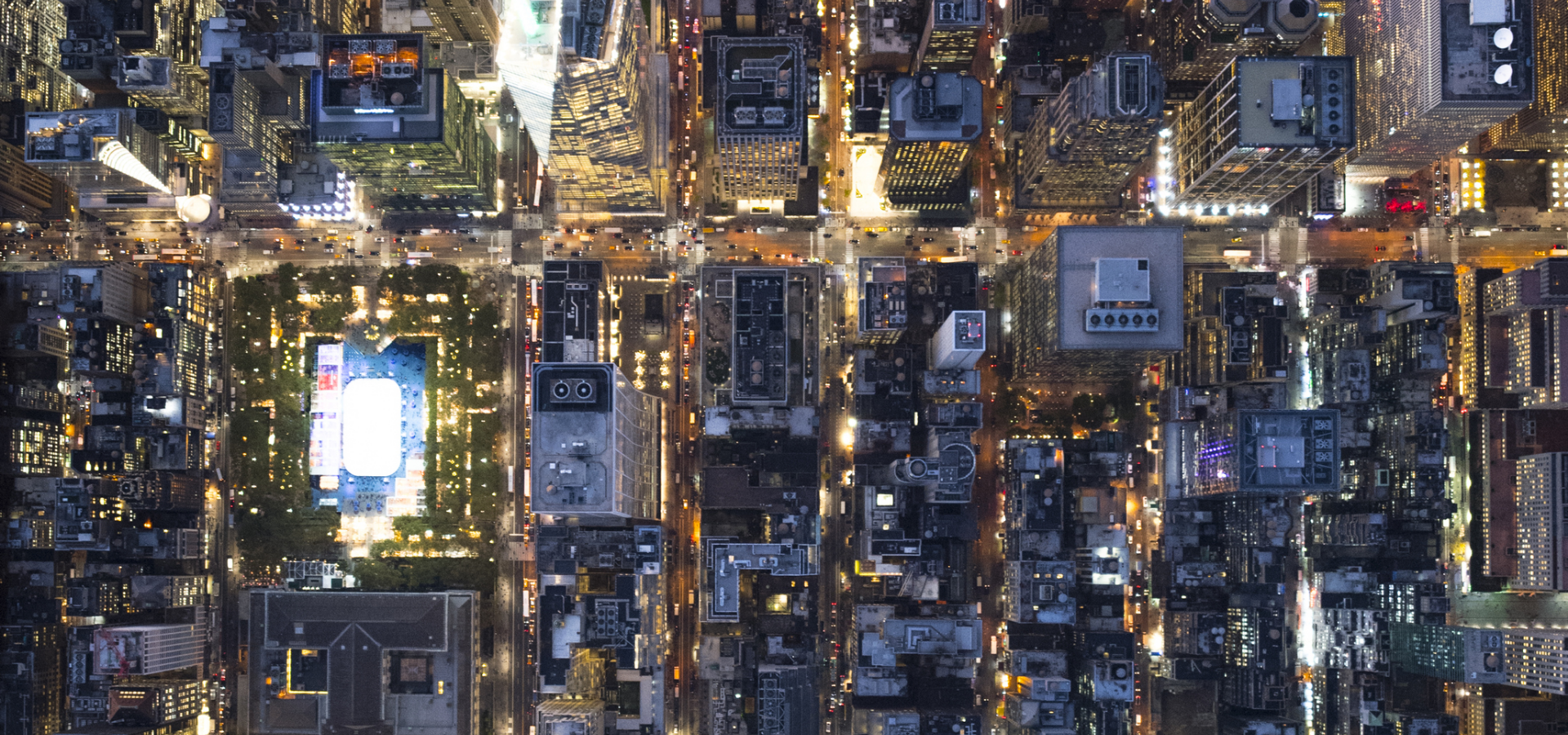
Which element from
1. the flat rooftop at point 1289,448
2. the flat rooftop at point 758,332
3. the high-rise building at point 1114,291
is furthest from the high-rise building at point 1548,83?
the flat rooftop at point 758,332

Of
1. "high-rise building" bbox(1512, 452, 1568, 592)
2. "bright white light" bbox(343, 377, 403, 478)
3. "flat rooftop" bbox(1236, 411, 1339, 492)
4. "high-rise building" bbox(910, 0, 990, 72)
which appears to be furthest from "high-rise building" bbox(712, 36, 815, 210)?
"high-rise building" bbox(1512, 452, 1568, 592)

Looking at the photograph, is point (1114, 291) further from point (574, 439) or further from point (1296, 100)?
point (574, 439)

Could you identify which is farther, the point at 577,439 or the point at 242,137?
the point at 242,137

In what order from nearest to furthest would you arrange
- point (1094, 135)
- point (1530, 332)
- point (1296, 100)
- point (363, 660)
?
point (1296, 100), point (1094, 135), point (1530, 332), point (363, 660)

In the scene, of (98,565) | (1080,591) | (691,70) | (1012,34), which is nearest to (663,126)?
(691,70)

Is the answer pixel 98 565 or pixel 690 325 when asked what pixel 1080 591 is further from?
pixel 98 565

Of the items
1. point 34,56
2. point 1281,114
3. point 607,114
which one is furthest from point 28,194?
point 1281,114
